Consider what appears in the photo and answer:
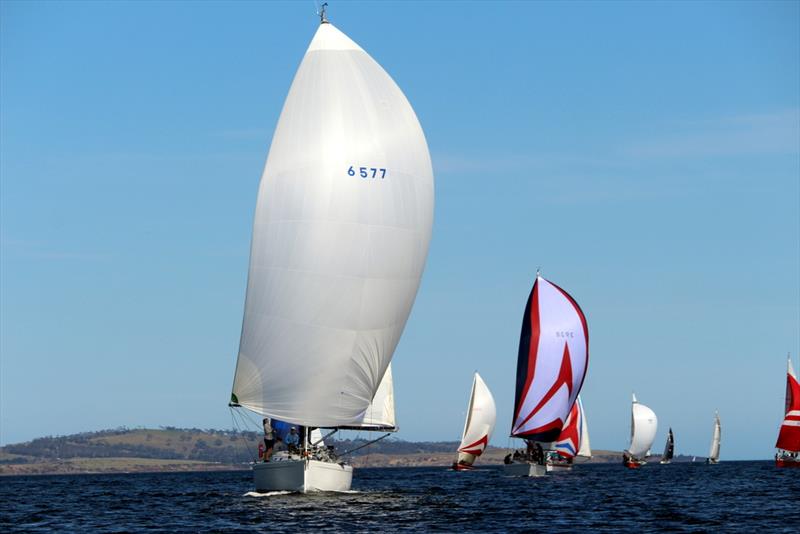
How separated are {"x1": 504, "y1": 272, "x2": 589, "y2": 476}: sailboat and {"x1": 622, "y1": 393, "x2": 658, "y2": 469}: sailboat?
48436mm

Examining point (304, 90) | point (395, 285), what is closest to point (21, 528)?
point (395, 285)

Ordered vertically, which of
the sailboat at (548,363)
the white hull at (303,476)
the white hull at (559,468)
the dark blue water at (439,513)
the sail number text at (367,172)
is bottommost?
the dark blue water at (439,513)

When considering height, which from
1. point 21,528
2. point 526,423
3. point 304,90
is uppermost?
point 304,90

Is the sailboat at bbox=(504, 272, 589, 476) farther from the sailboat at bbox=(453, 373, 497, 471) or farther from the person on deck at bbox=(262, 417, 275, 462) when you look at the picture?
the person on deck at bbox=(262, 417, 275, 462)

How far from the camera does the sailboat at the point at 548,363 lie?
73.1 metres

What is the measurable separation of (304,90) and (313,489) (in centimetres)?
1422

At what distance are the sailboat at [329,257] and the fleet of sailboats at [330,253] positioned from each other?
0.04 metres

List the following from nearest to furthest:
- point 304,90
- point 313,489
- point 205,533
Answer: point 205,533, point 313,489, point 304,90

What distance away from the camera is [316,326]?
42375 mm

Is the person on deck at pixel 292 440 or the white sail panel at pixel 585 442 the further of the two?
the white sail panel at pixel 585 442

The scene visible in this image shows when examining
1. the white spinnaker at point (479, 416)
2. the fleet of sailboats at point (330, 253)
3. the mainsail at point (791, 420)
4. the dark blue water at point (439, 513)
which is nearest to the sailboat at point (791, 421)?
the mainsail at point (791, 420)

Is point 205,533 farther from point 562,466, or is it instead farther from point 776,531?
point 562,466

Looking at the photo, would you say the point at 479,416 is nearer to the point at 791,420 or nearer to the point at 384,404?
the point at 791,420

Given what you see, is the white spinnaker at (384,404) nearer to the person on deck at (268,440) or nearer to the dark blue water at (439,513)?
the dark blue water at (439,513)
